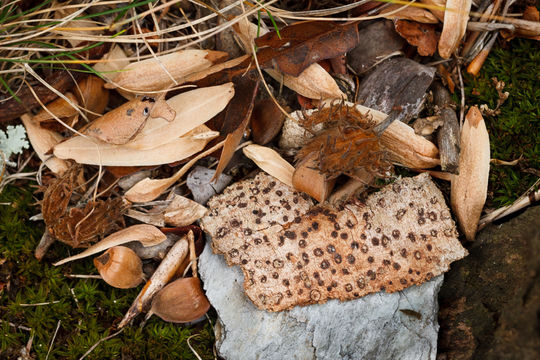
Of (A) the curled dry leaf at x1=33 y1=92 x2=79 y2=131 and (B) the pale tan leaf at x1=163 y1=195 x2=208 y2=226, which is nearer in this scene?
(B) the pale tan leaf at x1=163 y1=195 x2=208 y2=226

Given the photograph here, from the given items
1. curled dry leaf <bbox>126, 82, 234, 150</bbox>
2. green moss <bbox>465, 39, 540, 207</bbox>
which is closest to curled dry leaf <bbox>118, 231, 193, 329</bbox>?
curled dry leaf <bbox>126, 82, 234, 150</bbox>

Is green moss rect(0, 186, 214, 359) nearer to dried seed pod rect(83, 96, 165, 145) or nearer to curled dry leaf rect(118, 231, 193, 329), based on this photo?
curled dry leaf rect(118, 231, 193, 329)

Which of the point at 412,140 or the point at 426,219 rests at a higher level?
the point at 412,140

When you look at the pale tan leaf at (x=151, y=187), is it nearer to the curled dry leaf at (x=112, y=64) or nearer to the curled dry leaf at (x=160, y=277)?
the curled dry leaf at (x=160, y=277)

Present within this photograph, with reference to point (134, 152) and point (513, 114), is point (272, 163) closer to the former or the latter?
point (134, 152)

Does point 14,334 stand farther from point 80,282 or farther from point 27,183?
point 27,183

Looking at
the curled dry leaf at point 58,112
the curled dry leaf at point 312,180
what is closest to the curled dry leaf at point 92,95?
the curled dry leaf at point 58,112

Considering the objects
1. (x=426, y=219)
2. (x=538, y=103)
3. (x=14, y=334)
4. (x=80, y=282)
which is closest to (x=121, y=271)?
(x=80, y=282)

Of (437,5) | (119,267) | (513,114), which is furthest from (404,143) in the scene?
(119,267)
